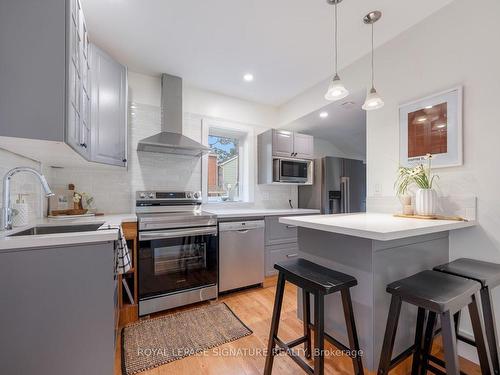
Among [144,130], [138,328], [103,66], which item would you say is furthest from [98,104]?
[138,328]

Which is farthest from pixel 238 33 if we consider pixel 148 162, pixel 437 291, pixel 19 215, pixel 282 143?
pixel 437 291

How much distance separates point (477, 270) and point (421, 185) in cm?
65

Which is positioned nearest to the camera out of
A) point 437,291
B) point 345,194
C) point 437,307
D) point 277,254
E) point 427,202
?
point 437,307

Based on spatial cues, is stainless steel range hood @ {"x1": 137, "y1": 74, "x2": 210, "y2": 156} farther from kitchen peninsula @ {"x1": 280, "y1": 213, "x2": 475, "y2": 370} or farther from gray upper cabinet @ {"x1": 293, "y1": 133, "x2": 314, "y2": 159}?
kitchen peninsula @ {"x1": 280, "y1": 213, "x2": 475, "y2": 370}

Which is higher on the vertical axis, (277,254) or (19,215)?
(19,215)

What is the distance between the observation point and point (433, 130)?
175 centimetres

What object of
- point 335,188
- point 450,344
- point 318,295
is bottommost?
point 450,344

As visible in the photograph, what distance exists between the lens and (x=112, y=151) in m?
2.12

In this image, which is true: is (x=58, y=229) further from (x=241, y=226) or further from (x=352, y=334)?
(x=352, y=334)

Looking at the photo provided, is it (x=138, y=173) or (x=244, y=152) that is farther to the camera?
(x=244, y=152)

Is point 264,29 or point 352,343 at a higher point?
point 264,29

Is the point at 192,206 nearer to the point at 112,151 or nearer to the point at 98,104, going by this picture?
the point at 112,151

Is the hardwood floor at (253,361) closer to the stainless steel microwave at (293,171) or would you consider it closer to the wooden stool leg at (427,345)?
the wooden stool leg at (427,345)

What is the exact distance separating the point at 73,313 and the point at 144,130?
216cm
